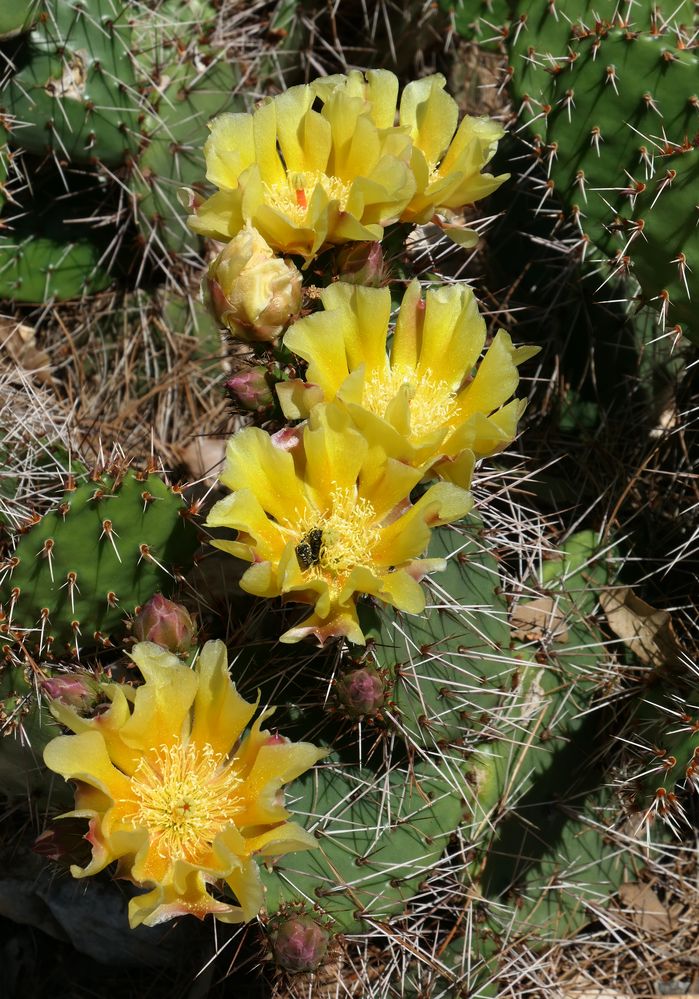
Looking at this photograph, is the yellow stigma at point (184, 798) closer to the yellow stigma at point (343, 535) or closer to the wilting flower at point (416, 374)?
the yellow stigma at point (343, 535)

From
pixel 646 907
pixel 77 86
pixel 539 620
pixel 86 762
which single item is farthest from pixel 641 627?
pixel 77 86

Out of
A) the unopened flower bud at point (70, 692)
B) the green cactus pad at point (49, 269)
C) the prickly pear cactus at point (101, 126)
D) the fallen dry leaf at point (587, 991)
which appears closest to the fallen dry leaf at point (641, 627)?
the fallen dry leaf at point (587, 991)

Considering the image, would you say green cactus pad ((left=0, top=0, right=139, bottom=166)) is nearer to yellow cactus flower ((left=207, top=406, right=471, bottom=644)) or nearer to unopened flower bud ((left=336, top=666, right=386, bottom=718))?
yellow cactus flower ((left=207, top=406, right=471, bottom=644))

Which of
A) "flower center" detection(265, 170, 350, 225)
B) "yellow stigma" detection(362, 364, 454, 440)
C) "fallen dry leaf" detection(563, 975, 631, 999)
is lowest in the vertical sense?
"fallen dry leaf" detection(563, 975, 631, 999)

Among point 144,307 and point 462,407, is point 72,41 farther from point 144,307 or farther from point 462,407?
point 462,407

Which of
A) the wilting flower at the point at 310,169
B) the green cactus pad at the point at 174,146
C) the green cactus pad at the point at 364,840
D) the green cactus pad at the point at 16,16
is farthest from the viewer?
the green cactus pad at the point at 174,146

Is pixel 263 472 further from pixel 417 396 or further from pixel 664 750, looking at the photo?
pixel 664 750

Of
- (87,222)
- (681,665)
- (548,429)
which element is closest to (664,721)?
(681,665)

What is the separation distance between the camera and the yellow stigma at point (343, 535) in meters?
1.40

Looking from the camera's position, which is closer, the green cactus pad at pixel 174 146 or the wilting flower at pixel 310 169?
the wilting flower at pixel 310 169

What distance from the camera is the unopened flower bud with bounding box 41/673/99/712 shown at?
1.43 metres

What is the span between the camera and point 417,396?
5.00 ft

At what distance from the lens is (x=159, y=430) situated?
2.36 metres

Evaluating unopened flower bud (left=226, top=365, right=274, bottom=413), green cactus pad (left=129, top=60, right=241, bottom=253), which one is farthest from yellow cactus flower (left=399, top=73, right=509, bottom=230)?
green cactus pad (left=129, top=60, right=241, bottom=253)
